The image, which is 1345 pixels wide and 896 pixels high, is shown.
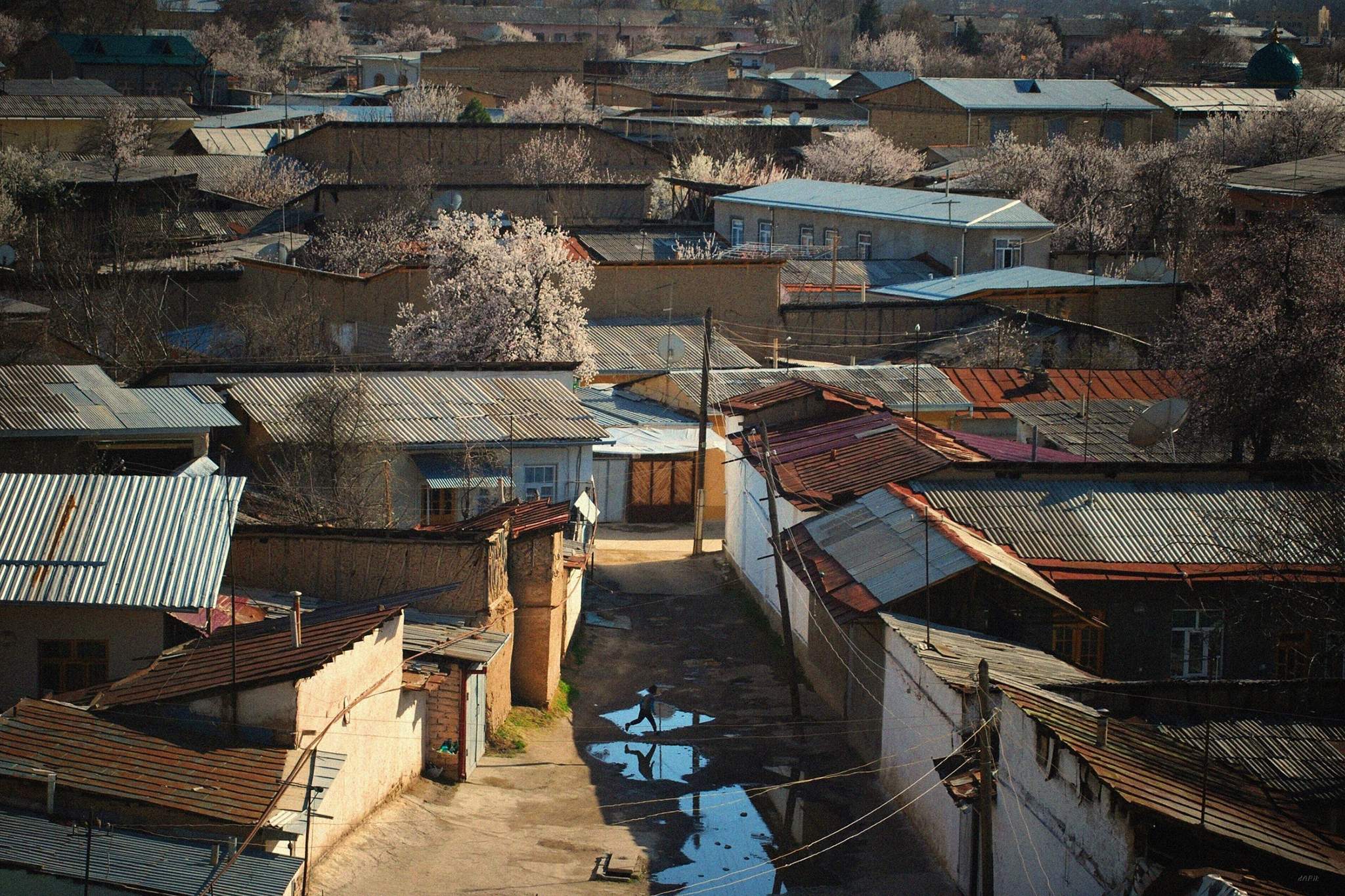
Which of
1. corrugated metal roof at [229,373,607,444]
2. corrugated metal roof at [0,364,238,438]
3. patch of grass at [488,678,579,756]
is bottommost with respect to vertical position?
patch of grass at [488,678,579,756]

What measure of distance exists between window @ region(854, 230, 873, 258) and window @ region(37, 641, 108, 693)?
34120 millimetres

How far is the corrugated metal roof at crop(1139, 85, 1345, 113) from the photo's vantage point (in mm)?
66562

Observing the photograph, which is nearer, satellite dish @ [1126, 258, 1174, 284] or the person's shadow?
the person's shadow

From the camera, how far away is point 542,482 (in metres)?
25.3

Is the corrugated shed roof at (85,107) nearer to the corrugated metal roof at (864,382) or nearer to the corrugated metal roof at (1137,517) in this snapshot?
the corrugated metal roof at (864,382)

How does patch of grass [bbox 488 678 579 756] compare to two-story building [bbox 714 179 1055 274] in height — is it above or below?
below

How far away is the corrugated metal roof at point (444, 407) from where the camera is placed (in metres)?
23.9

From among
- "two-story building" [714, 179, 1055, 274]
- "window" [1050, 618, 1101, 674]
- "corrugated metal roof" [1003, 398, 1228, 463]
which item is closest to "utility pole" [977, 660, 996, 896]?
"window" [1050, 618, 1101, 674]

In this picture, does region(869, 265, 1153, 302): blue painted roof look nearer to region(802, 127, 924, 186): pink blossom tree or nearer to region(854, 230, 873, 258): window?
region(854, 230, 873, 258): window

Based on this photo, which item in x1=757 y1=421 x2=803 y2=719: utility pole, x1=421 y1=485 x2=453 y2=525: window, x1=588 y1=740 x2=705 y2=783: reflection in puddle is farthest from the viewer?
x1=421 y1=485 x2=453 y2=525: window

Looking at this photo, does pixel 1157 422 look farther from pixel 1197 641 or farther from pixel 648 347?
pixel 648 347

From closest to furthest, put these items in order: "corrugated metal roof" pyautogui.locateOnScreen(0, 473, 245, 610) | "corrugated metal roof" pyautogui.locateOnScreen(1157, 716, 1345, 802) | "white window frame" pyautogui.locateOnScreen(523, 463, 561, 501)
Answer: "corrugated metal roof" pyautogui.locateOnScreen(1157, 716, 1345, 802) < "corrugated metal roof" pyautogui.locateOnScreen(0, 473, 245, 610) < "white window frame" pyautogui.locateOnScreen(523, 463, 561, 501)

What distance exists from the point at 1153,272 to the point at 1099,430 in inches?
602

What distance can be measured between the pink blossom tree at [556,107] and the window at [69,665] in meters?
54.4
